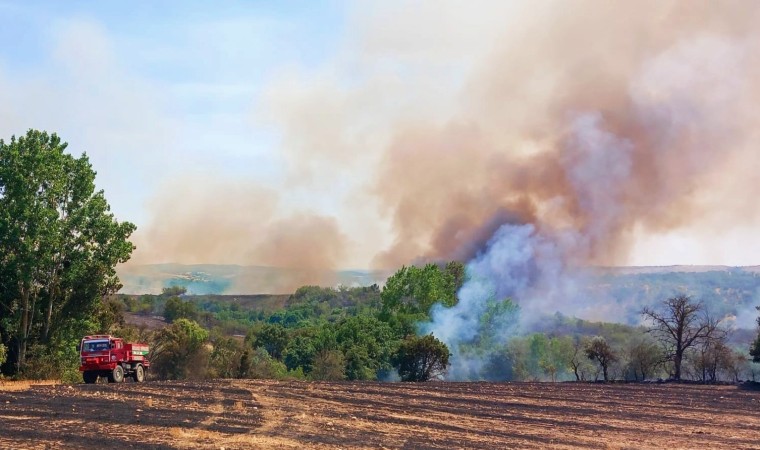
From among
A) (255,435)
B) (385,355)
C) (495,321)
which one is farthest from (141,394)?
(495,321)

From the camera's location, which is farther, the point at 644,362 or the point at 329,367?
the point at 329,367

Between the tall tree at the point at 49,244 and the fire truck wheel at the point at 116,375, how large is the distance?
886 centimetres

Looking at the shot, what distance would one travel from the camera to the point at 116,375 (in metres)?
56.4

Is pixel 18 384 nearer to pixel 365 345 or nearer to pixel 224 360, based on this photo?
pixel 224 360

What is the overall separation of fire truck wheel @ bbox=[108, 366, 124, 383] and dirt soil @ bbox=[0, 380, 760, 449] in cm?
611

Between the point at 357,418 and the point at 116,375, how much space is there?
2668cm

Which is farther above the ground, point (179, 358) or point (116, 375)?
point (179, 358)

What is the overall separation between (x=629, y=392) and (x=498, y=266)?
5679 centimetres

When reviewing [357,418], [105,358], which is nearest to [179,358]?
[105,358]

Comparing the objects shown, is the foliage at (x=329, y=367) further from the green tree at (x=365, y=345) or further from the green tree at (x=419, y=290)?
the green tree at (x=419, y=290)

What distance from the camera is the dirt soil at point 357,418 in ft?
91.1

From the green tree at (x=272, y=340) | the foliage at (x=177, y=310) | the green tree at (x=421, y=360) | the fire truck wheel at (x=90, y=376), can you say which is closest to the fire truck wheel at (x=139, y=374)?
the fire truck wheel at (x=90, y=376)

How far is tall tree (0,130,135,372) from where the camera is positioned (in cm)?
5922

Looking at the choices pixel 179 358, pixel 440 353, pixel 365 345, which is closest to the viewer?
pixel 440 353
